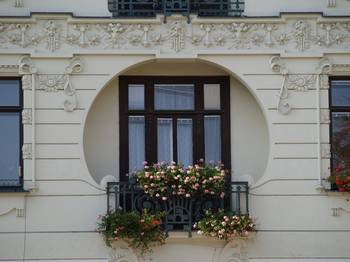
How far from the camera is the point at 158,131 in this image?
20.6 meters

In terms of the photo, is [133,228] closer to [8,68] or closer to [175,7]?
[8,68]

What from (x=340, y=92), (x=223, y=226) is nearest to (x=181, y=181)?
(x=223, y=226)

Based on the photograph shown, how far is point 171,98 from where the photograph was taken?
813 inches

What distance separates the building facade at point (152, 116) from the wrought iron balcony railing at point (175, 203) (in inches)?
7.1

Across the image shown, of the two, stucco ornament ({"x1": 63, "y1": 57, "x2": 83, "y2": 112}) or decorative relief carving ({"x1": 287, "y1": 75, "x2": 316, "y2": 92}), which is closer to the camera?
stucco ornament ({"x1": 63, "y1": 57, "x2": 83, "y2": 112})

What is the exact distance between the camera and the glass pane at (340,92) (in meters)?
20.3

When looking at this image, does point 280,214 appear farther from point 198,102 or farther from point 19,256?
point 19,256

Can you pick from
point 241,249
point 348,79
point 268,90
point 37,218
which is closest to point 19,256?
point 37,218

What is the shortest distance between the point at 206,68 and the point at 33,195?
415cm

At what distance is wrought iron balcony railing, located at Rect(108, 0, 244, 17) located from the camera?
1995 centimetres

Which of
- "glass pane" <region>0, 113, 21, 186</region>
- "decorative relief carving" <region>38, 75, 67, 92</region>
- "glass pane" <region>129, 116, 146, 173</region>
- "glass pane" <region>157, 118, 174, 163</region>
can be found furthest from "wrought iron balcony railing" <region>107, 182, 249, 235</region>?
"decorative relief carving" <region>38, 75, 67, 92</region>

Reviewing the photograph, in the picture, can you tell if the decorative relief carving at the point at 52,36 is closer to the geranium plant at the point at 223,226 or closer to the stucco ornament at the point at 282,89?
the stucco ornament at the point at 282,89

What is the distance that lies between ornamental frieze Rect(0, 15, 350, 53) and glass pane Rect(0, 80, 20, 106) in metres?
0.73

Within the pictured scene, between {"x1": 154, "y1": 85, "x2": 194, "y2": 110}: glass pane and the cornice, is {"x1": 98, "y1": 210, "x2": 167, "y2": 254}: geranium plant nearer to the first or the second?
{"x1": 154, "y1": 85, "x2": 194, "y2": 110}: glass pane
